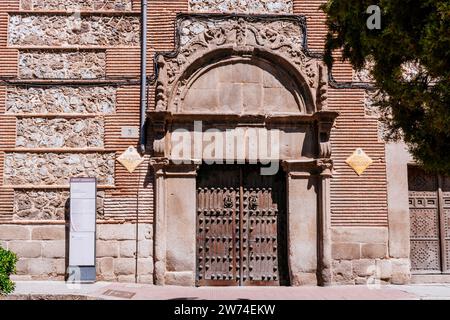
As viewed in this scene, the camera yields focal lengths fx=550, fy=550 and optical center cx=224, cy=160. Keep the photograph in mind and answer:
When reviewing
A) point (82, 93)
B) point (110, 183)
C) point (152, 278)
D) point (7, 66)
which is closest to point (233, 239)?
point (152, 278)

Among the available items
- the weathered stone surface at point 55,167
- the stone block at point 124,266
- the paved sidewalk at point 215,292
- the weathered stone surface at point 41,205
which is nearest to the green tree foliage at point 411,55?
the paved sidewalk at point 215,292

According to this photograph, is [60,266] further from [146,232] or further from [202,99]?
[202,99]

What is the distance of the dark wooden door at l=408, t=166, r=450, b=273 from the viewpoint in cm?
948

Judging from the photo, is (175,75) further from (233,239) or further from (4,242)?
(4,242)

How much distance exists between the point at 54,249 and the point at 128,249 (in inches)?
46.8

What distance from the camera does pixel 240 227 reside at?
9188mm

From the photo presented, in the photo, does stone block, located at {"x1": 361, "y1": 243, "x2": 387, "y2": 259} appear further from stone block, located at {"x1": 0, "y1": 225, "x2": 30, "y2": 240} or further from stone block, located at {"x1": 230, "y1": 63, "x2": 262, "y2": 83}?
stone block, located at {"x1": 0, "y1": 225, "x2": 30, "y2": 240}

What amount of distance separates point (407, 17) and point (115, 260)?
5957mm

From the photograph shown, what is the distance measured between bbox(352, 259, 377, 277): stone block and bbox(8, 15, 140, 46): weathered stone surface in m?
5.24

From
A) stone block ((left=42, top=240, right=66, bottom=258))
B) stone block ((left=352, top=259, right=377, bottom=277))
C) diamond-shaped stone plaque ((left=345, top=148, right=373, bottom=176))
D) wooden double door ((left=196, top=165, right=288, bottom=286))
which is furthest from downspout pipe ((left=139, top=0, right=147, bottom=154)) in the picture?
stone block ((left=352, top=259, right=377, bottom=277))

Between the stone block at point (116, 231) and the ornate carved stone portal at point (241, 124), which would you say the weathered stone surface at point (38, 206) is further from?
the ornate carved stone portal at point (241, 124)

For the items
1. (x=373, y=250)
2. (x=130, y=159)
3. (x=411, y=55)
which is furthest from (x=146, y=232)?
(x=411, y=55)

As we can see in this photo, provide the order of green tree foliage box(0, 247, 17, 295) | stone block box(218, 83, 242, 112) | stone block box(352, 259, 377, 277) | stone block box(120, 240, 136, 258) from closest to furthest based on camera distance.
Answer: green tree foliage box(0, 247, 17, 295), stone block box(120, 240, 136, 258), stone block box(352, 259, 377, 277), stone block box(218, 83, 242, 112)

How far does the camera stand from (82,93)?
9266mm
